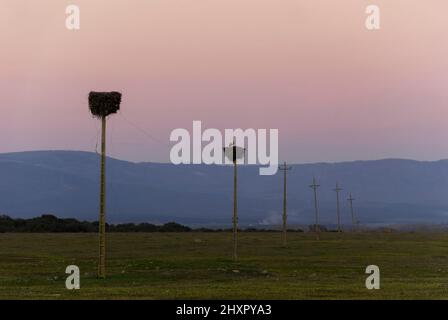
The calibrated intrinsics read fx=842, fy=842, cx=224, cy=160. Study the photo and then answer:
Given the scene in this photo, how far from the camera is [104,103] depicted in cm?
4138

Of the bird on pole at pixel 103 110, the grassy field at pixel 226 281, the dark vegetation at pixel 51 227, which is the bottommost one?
the grassy field at pixel 226 281

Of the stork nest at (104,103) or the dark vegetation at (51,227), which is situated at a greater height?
the stork nest at (104,103)

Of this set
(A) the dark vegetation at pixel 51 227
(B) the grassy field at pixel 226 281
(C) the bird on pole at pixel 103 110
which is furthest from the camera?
(A) the dark vegetation at pixel 51 227

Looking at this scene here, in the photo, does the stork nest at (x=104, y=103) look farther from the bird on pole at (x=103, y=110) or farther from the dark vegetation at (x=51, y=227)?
the dark vegetation at (x=51, y=227)

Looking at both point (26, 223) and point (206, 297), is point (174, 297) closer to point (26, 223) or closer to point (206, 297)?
point (206, 297)

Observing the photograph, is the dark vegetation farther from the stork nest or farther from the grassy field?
the stork nest

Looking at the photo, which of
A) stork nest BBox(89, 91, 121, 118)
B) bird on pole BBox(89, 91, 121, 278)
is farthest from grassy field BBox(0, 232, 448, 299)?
stork nest BBox(89, 91, 121, 118)

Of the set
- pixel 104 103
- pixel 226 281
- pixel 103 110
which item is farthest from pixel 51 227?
pixel 226 281

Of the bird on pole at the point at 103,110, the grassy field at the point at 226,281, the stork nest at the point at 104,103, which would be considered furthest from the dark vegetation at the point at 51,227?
the stork nest at the point at 104,103

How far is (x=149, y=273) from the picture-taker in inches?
1769

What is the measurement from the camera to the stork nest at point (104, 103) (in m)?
41.4

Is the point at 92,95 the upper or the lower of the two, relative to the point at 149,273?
upper
